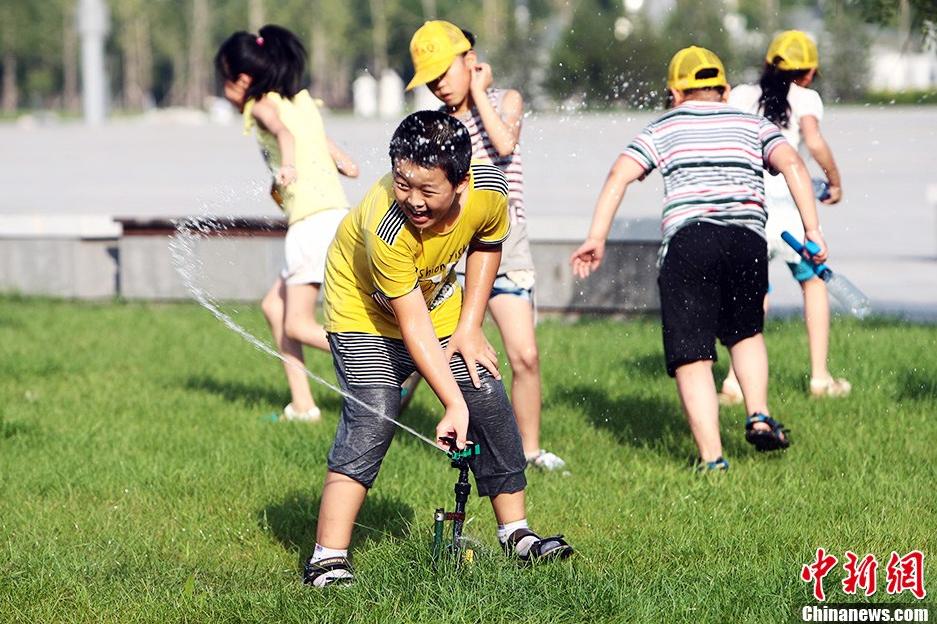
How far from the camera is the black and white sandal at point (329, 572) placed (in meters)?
4.38

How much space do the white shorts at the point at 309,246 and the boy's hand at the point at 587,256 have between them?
4.96 feet

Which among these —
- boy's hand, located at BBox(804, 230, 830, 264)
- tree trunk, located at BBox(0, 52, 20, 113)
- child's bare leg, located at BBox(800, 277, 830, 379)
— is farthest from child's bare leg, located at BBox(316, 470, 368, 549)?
tree trunk, located at BBox(0, 52, 20, 113)

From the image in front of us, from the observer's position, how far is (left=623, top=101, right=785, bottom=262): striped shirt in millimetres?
5852

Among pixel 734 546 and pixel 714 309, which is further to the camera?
pixel 714 309

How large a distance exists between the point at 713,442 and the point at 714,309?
56 centimetres

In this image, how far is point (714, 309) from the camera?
593cm

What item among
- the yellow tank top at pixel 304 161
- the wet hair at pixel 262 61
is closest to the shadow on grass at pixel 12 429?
the yellow tank top at pixel 304 161

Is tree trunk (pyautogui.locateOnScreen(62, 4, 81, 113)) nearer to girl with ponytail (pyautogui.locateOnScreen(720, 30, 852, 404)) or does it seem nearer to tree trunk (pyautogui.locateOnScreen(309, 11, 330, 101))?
tree trunk (pyautogui.locateOnScreen(309, 11, 330, 101))

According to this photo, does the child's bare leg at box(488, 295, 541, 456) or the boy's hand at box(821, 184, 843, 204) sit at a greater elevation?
the boy's hand at box(821, 184, 843, 204)

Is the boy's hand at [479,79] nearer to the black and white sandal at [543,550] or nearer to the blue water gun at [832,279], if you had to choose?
the blue water gun at [832,279]

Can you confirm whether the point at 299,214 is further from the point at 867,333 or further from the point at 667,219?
the point at 867,333

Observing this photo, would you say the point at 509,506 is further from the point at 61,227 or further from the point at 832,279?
the point at 61,227

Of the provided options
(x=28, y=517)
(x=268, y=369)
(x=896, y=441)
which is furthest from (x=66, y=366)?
(x=896, y=441)

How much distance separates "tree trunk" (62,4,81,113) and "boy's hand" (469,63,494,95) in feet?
287
